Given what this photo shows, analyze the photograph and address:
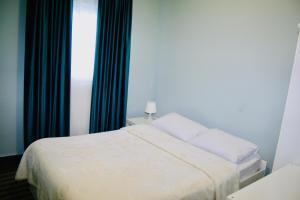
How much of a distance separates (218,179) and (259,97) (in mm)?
1086

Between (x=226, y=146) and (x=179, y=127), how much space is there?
2.11 ft

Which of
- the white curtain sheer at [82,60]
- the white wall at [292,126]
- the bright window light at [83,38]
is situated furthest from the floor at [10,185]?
the white wall at [292,126]

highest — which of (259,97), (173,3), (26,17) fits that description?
(173,3)

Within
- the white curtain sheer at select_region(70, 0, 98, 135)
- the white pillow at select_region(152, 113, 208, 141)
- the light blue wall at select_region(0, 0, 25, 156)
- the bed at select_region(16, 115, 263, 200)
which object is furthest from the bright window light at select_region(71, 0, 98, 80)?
the white pillow at select_region(152, 113, 208, 141)

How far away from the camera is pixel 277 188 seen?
1.52 m

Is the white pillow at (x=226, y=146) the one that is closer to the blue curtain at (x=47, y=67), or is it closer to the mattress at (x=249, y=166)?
the mattress at (x=249, y=166)

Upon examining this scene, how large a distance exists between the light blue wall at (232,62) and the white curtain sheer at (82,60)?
117 centimetres

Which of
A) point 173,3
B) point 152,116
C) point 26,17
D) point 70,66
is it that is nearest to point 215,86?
point 152,116

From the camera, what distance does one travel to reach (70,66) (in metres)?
3.00

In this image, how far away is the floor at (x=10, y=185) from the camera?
7.30ft

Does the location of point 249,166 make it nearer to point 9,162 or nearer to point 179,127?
point 179,127

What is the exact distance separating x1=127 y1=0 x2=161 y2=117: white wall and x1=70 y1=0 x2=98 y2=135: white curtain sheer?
67 cm

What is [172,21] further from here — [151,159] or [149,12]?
[151,159]

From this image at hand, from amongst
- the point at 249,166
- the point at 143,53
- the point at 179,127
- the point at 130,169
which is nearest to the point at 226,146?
the point at 249,166
